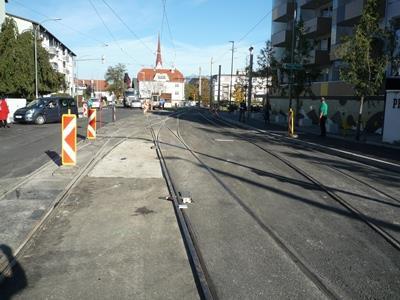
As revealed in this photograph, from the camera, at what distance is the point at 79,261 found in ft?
16.9

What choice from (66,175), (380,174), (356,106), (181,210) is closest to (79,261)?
(181,210)

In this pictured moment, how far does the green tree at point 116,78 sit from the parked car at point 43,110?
9238 cm

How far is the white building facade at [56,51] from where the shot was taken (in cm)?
7612

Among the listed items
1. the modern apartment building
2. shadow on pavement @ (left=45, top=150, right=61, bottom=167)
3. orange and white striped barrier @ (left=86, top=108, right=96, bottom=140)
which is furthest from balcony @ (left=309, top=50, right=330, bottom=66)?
shadow on pavement @ (left=45, top=150, right=61, bottom=167)

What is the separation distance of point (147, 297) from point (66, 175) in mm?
6302

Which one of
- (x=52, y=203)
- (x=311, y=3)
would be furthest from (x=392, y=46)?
(x=311, y=3)

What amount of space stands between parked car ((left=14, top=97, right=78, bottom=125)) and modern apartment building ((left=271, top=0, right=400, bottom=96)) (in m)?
17.4

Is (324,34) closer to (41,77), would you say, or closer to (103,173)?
(41,77)

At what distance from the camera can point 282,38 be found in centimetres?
4947

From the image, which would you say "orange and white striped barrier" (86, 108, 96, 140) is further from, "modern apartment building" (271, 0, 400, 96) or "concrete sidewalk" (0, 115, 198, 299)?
"modern apartment building" (271, 0, 400, 96)

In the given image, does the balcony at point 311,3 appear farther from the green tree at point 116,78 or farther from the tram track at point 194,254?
the green tree at point 116,78

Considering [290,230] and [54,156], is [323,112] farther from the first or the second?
[290,230]

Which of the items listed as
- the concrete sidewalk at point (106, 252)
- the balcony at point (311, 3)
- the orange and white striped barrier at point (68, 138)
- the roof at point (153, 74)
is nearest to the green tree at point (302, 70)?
the balcony at point (311, 3)

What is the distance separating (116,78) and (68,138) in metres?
116
